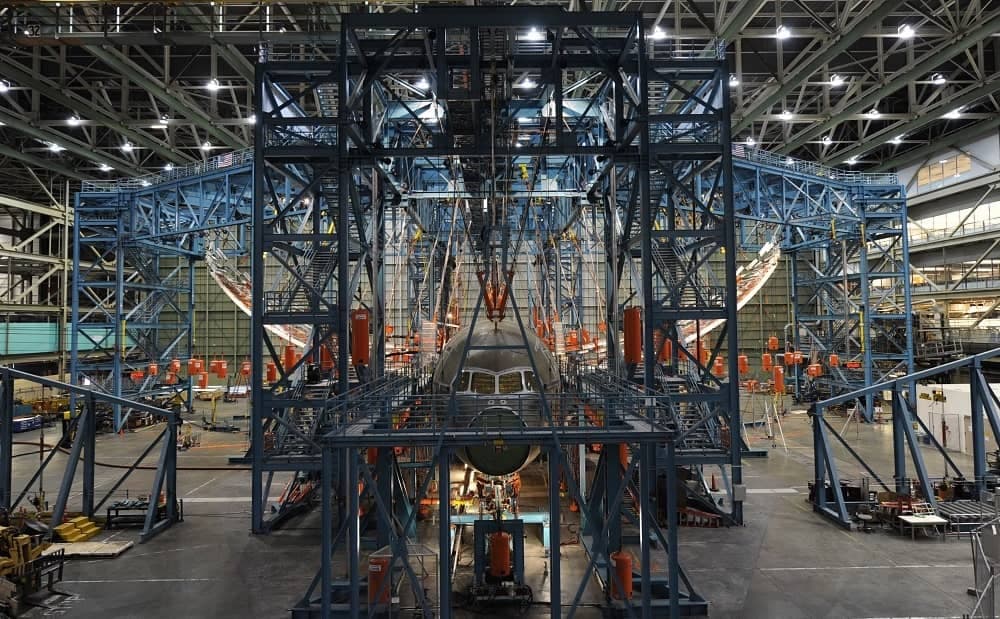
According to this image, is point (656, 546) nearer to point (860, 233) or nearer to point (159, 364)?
point (860, 233)

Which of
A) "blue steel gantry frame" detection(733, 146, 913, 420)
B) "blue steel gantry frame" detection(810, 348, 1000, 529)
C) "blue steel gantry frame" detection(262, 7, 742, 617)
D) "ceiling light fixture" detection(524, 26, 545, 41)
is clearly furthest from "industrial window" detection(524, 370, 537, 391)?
"blue steel gantry frame" detection(733, 146, 913, 420)

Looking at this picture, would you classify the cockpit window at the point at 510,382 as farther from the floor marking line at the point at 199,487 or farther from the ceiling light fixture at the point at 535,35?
the ceiling light fixture at the point at 535,35

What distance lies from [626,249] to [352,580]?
1525 cm

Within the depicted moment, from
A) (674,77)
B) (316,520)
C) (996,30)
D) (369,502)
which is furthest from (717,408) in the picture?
(996,30)

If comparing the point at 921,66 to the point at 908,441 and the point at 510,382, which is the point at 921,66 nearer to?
the point at 908,441

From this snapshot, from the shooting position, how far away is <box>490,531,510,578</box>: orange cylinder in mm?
15078

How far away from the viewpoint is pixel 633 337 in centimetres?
1920

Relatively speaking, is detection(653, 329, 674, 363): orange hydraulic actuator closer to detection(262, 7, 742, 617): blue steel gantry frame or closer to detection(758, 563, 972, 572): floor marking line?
detection(262, 7, 742, 617): blue steel gantry frame

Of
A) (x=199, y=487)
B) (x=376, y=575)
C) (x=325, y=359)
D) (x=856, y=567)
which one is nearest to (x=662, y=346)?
A: (x=856, y=567)

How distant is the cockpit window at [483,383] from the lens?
17266 millimetres

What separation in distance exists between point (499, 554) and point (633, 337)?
26.4 ft

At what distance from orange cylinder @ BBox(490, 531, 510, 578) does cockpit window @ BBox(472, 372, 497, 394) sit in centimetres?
402

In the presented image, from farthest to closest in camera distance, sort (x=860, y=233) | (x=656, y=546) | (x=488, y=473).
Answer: (x=860, y=233) < (x=656, y=546) < (x=488, y=473)

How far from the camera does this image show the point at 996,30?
28.8m
